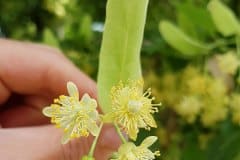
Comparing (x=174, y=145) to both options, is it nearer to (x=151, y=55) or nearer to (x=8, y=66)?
(x=151, y=55)

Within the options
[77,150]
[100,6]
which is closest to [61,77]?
[77,150]

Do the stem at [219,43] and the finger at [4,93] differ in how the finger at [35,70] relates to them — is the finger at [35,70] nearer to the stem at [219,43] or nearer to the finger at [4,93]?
the finger at [4,93]

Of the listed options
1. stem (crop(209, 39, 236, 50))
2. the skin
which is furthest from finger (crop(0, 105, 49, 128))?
stem (crop(209, 39, 236, 50))

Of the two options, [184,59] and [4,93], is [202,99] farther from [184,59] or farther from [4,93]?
[4,93]

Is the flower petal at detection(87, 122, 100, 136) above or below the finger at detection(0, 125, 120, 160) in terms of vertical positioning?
above

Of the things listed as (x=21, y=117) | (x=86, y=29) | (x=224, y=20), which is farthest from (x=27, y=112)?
(x=224, y=20)

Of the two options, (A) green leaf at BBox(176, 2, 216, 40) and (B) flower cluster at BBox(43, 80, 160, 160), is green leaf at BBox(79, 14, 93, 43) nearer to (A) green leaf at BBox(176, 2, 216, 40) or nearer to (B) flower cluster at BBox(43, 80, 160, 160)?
(A) green leaf at BBox(176, 2, 216, 40)
